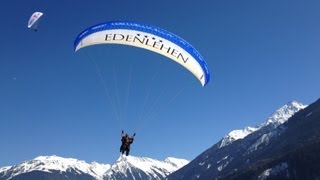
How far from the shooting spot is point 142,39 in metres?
36.8

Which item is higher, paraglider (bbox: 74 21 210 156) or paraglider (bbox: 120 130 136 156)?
paraglider (bbox: 74 21 210 156)

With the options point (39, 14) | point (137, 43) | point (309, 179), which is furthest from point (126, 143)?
point (309, 179)

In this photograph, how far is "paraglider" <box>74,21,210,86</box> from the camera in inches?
1422

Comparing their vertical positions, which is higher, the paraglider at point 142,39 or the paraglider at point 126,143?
the paraglider at point 142,39

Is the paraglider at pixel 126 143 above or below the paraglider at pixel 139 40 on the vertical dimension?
below

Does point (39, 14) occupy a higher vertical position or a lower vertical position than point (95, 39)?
higher

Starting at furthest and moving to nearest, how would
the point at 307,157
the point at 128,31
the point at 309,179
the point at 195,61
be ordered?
the point at 307,157 < the point at 309,179 < the point at 195,61 < the point at 128,31

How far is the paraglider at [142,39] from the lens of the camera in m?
36.1

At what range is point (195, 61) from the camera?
38969 mm

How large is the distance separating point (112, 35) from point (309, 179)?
527ft

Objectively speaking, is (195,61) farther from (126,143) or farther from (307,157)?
(307,157)

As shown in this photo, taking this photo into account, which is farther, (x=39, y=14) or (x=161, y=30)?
(x=39, y=14)

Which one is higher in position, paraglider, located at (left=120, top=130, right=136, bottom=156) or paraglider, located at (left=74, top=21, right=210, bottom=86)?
paraglider, located at (left=74, top=21, right=210, bottom=86)

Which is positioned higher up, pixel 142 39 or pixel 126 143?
pixel 142 39
